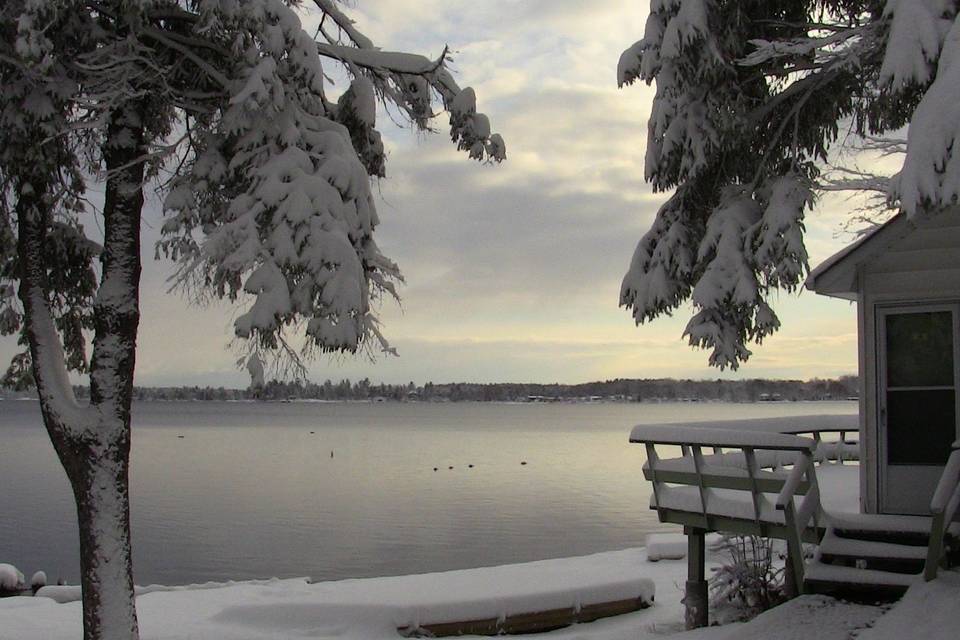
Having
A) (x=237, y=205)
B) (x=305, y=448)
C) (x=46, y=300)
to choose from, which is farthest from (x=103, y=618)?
(x=305, y=448)

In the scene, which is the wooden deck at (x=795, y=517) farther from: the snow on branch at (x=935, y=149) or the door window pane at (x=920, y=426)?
the snow on branch at (x=935, y=149)

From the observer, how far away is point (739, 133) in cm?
1188

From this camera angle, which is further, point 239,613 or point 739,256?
point 239,613

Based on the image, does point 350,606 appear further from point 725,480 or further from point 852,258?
point 852,258

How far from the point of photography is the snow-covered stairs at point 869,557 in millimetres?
7660

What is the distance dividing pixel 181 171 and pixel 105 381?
2512mm

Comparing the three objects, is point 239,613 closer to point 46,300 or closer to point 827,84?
point 46,300

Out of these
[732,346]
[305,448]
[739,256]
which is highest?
[739,256]

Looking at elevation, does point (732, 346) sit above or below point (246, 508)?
above

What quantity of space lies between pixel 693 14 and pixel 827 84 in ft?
9.38

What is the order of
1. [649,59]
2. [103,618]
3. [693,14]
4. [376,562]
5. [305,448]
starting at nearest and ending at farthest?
[103,618], [693,14], [649,59], [376,562], [305,448]

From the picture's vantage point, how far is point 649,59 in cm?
1163

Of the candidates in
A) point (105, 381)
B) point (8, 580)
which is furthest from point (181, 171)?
point (8, 580)

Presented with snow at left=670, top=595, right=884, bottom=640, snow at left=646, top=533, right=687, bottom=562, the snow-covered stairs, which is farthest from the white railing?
snow at left=646, top=533, right=687, bottom=562
